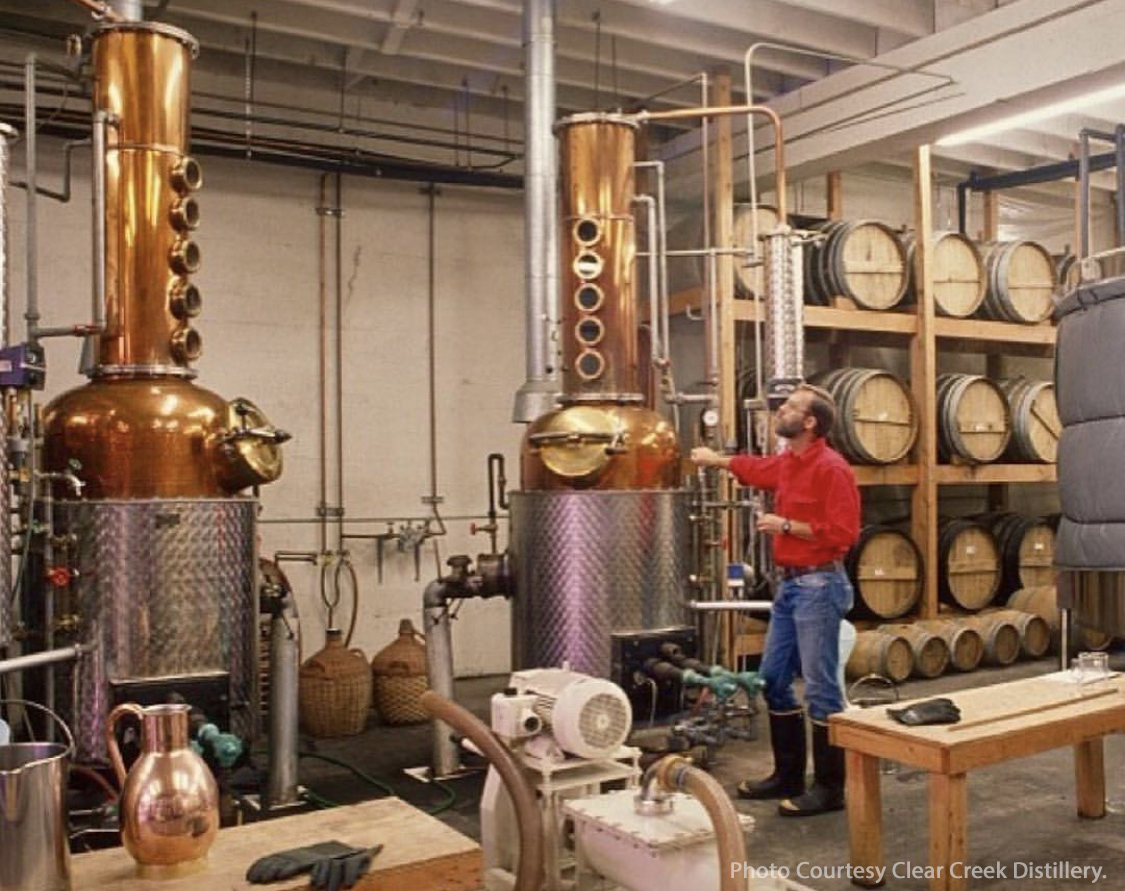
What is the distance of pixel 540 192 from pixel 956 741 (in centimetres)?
343

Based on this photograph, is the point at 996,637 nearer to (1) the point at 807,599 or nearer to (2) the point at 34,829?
(1) the point at 807,599

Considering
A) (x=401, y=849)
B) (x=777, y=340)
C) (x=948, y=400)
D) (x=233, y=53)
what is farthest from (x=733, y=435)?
(x=401, y=849)

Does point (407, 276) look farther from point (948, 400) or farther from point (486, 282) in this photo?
point (948, 400)

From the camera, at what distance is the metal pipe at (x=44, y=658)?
306 centimetres

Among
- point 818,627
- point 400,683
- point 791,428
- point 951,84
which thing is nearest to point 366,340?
point 400,683

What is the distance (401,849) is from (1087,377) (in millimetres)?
3110

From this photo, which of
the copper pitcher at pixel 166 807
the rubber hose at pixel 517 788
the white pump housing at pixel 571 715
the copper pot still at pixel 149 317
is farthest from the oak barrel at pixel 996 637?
the copper pitcher at pixel 166 807

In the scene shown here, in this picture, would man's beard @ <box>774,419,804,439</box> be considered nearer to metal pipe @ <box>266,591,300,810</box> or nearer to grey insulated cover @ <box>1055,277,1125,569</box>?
grey insulated cover @ <box>1055,277,1125,569</box>

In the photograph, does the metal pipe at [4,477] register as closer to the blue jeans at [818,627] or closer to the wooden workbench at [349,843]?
the wooden workbench at [349,843]

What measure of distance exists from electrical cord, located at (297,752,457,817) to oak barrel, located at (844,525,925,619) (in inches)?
122

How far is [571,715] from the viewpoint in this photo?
8.60ft

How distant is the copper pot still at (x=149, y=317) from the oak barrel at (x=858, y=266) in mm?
3921

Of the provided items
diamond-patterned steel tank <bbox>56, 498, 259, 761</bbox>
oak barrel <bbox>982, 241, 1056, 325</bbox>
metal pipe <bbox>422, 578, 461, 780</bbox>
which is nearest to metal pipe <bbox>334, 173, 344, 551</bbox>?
Result: metal pipe <bbox>422, 578, 461, 780</bbox>

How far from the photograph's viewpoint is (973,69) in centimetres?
555
